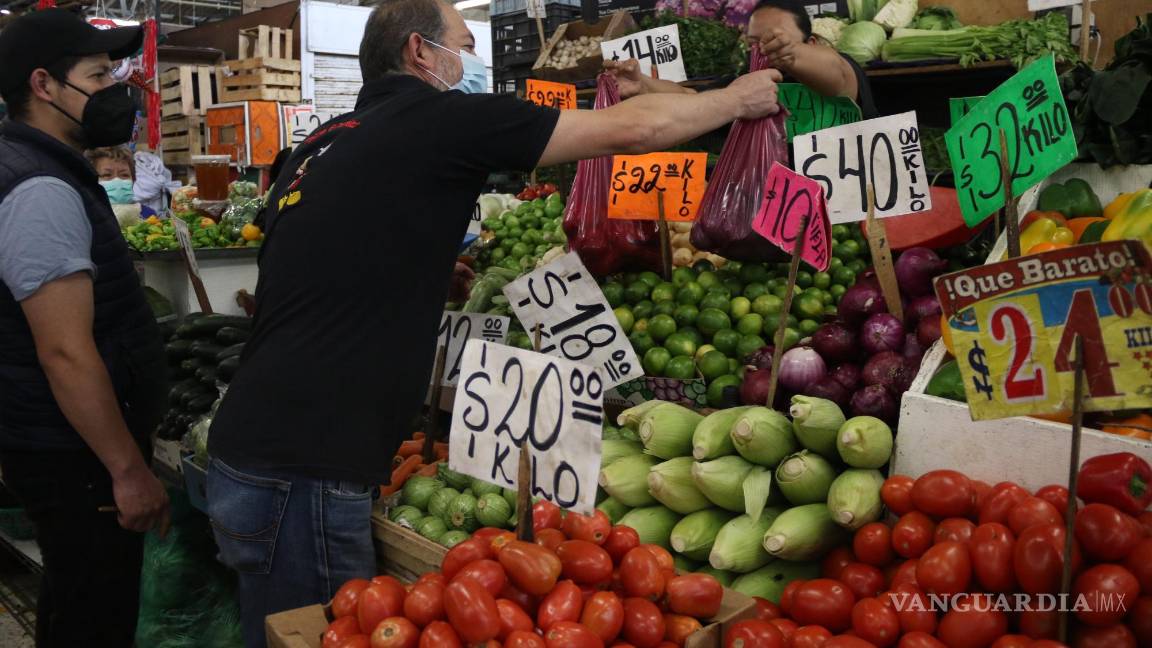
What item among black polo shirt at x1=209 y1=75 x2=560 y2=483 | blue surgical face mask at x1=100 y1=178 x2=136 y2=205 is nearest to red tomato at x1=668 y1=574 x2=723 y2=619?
black polo shirt at x1=209 y1=75 x2=560 y2=483

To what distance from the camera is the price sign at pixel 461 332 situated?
287cm

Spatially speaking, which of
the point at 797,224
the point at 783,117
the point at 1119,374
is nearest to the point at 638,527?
the point at 797,224

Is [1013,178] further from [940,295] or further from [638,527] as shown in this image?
[638,527]

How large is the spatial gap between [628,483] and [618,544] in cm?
59

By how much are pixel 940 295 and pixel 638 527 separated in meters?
0.98

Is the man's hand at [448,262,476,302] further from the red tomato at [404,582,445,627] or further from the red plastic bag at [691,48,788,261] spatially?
the red tomato at [404,582,445,627]

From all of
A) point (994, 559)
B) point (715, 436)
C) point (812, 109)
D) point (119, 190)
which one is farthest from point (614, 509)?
point (119, 190)

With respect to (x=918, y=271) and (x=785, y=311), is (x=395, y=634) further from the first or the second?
(x=918, y=271)

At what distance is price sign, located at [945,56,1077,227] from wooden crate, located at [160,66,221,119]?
524 inches

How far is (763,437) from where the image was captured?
1.99 metres

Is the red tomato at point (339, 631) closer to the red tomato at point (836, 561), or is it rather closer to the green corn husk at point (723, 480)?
the green corn husk at point (723, 480)

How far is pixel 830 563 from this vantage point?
1.87 meters

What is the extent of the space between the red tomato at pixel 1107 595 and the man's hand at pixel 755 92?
1334mm

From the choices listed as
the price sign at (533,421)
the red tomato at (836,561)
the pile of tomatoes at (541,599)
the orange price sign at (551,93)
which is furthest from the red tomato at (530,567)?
the orange price sign at (551,93)
